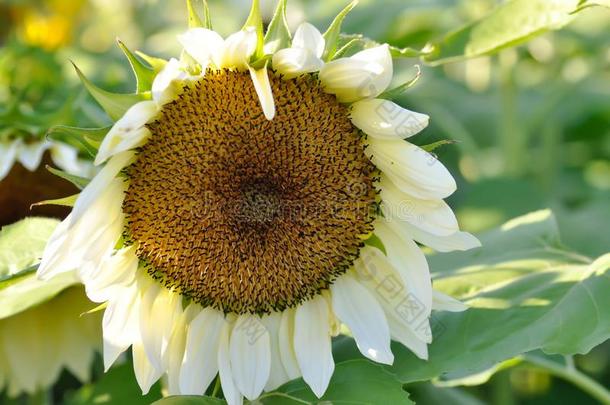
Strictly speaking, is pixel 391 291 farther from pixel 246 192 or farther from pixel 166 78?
pixel 166 78

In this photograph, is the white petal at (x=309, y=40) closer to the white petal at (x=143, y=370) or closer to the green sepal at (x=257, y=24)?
the green sepal at (x=257, y=24)

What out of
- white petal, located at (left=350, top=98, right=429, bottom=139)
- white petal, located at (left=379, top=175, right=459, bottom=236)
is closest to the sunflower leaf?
white petal, located at (left=379, top=175, right=459, bottom=236)

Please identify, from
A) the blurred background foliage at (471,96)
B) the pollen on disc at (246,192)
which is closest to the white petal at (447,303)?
the pollen on disc at (246,192)

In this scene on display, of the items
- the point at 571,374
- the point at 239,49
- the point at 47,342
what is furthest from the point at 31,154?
the point at 571,374

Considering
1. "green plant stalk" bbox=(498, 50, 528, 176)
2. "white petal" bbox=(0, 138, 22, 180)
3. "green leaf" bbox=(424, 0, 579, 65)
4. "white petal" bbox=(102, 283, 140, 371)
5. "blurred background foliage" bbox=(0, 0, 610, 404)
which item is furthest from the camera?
"green plant stalk" bbox=(498, 50, 528, 176)

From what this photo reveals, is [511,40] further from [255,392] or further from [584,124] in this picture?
[584,124]

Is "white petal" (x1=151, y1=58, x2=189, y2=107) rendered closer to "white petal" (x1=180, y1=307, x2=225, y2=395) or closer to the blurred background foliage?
"white petal" (x1=180, y1=307, x2=225, y2=395)
